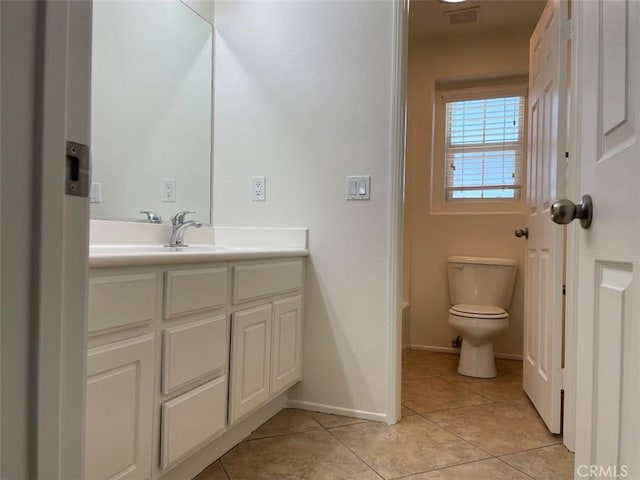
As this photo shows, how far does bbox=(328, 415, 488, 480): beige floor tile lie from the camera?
1.62 metres

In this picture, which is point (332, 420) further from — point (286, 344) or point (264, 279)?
point (264, 279)

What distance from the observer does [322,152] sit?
2.14 m

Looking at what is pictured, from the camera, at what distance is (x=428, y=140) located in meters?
3.45

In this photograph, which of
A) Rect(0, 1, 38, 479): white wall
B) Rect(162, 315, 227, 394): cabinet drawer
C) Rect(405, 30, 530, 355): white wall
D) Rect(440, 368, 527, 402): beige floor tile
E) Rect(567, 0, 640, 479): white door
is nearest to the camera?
Rect(0, 1, 38, 479): white wall

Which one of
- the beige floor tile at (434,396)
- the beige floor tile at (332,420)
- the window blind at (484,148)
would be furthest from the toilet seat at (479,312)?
the beige floor tile at (332,420)

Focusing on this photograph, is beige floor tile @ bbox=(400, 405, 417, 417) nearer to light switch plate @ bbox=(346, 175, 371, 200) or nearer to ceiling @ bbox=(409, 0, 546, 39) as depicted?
light switch plate @ bbox=(346, 175, 371, 200)

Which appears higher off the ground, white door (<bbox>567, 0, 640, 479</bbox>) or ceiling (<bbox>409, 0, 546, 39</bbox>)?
ceiling (<bbox>409, 0, 546, 39</bbox>)

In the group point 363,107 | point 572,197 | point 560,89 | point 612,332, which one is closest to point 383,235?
point 363,107

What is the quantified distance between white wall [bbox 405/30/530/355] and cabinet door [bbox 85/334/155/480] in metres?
2.57

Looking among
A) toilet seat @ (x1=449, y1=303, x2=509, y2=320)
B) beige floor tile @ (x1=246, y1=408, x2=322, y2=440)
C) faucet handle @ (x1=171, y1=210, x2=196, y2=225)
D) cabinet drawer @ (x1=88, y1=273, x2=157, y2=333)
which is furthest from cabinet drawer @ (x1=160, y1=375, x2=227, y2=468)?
toilet seat @ (x1=449, y1=303, x2=509, y2=320)

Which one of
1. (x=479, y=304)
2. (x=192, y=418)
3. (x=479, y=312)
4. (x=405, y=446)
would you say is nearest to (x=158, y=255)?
(x=192, y=418)

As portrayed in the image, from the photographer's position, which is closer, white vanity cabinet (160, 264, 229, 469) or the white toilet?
white vanity cabinet (160, 264, 229, 469)

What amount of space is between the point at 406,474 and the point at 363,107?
5.10 feet

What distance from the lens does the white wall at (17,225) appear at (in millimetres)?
355
